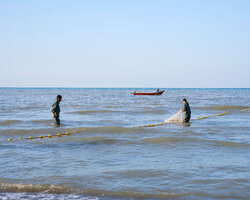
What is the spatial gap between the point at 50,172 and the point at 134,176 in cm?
191

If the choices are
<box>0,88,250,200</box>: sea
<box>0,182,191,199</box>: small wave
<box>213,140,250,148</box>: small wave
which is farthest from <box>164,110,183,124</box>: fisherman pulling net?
<box>0,182,191,199</box>: small wave

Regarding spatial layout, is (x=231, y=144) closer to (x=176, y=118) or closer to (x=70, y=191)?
(x=70, y=191)

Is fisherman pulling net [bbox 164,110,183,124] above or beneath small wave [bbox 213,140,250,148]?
above

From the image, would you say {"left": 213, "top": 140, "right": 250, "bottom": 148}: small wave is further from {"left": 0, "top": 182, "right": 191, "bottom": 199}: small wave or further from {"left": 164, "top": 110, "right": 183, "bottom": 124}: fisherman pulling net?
{"left": 164, "top": 110, "right": 183, "bottom": 124}: fisherman pulling net

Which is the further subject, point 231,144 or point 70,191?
point 231,144

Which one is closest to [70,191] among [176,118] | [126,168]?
[126,168]

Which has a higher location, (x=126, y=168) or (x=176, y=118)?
(x=176, y=118)

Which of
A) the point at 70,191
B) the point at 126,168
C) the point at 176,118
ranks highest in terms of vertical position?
the point at 176,118

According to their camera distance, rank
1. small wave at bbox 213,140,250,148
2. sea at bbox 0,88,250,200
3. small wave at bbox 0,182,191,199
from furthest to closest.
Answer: small wave at bbox 213,140,250,148
sea at bbox 0,88,250,200
small wave at bbox 0,182,191,199

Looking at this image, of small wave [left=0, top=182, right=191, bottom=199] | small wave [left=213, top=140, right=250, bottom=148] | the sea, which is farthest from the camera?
small wave [left=213, top=140, right=250, bottom=148]

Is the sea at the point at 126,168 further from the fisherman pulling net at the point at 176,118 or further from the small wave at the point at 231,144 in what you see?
the fisherman pulling net at the point at 176,118

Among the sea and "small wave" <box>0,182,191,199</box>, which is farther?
the sea

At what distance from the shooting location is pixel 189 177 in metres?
6.68

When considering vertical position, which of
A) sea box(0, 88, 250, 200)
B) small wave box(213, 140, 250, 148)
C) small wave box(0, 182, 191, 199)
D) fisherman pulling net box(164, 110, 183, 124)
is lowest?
small wave box(0, 182, 191, 199)
